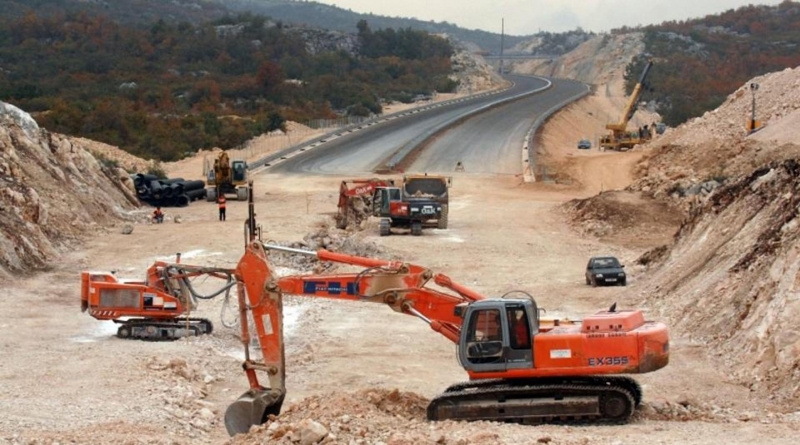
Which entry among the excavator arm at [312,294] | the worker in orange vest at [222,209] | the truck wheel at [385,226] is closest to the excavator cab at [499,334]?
the excavator arm at [312,294]

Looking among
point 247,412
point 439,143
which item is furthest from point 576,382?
point 439,143

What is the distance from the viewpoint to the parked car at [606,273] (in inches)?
1246

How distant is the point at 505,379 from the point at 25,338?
495 inches

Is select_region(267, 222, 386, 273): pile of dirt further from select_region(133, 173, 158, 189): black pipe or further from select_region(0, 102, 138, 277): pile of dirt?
select_region(133, 173, 158, 189): black pipe

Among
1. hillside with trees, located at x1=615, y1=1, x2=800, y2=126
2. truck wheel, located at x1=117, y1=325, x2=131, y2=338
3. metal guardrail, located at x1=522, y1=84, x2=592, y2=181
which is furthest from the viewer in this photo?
hillside with trees, located at x1=615, y1=1, x2=800, y2=126

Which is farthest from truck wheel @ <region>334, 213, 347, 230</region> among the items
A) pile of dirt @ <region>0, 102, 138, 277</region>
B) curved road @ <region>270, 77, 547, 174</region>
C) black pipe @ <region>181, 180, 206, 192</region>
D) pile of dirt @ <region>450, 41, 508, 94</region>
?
pile of dirt @ <region>450, 41, 508, 94</region>

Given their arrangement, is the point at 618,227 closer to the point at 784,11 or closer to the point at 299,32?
the point at 299,32

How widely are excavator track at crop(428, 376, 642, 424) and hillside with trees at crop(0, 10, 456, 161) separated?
191 feet

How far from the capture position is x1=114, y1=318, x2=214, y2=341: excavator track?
2492cm

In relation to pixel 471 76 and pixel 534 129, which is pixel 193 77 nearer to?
pixel 471 76

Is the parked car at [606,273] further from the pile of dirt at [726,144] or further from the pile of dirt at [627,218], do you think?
the pile of dirt at [726,144]

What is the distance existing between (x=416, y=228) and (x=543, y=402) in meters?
26.9

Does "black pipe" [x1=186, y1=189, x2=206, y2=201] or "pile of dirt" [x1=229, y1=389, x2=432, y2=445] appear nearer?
"pile of dirt" [x1=229, y1=389, x2=432, y2=445]

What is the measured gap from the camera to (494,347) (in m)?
16.7
